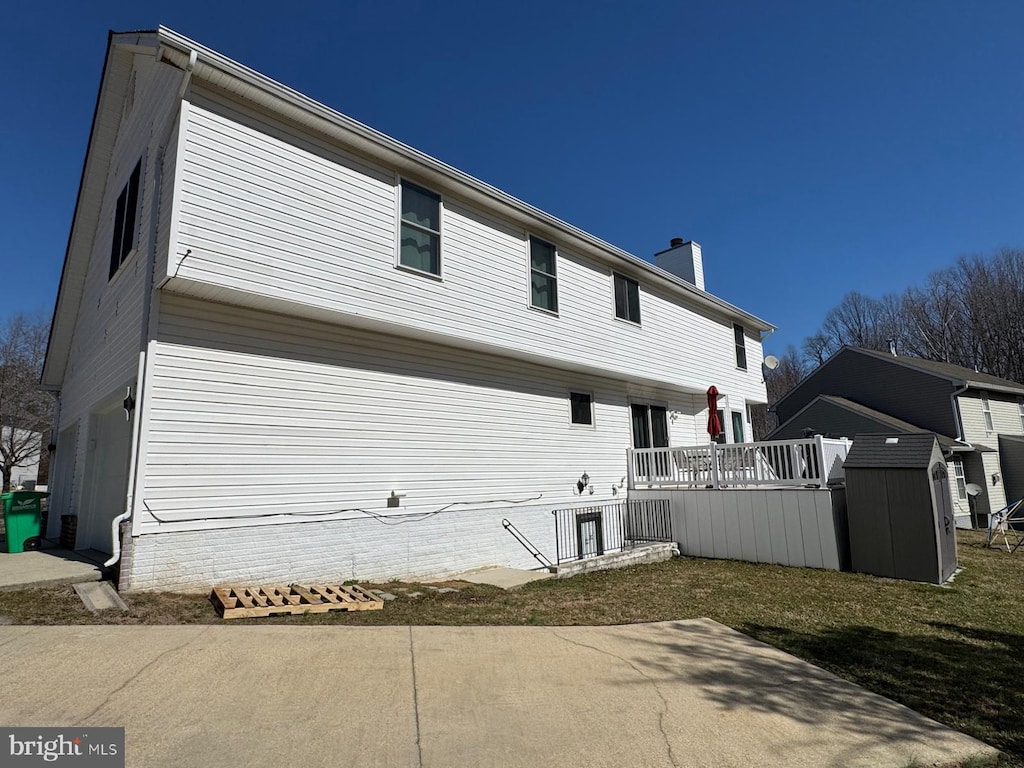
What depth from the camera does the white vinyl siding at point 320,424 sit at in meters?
6.79

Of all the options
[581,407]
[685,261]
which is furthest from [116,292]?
[685,261]

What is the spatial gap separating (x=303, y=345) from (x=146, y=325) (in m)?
1.90

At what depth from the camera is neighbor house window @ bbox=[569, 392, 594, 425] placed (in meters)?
12.5

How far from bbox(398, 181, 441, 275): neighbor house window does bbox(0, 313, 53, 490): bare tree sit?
2584 centimetres

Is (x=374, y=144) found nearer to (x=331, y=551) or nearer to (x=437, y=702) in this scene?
(x=331, y=551)

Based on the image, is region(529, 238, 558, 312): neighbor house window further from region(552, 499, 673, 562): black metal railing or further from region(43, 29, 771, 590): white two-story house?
region(552, 499, 673, 562): black metal railing

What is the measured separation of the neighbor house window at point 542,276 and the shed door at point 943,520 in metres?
7.28

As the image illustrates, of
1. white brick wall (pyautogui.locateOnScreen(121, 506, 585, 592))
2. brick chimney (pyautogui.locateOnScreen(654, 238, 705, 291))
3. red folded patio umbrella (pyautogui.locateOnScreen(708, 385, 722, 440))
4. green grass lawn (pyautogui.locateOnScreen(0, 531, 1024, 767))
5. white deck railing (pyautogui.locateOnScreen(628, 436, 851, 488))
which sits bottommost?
green grass lawn (pyautogui.locateOnScreen(0, 531, 1024, 767))

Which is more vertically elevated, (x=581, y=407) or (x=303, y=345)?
(x=303, y=345)

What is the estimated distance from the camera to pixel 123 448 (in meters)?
8.50

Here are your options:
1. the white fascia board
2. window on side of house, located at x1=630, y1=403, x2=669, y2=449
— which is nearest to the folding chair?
window on side of house, located at x1=630, y1=403, x2=669, y2=449

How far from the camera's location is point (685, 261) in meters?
17.7

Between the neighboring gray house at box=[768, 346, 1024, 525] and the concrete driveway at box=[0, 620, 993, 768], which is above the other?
the neighboring gray house at box=[768, 346, 1024, 525]

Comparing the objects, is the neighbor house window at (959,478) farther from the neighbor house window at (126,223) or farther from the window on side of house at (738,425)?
the neighbor house window at (126,223)
